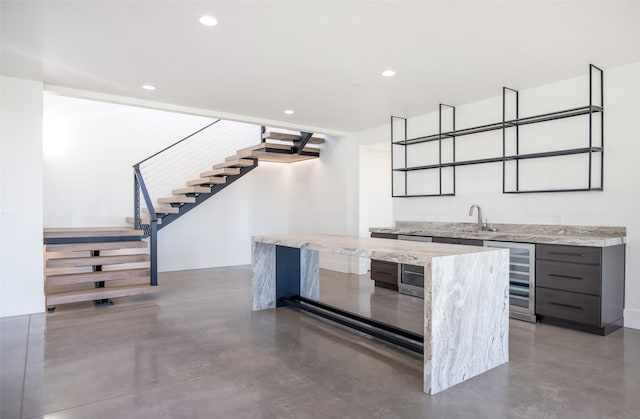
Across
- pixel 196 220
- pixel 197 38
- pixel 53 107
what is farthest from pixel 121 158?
pixel 197 38

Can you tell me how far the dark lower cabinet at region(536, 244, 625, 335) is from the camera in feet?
11.1

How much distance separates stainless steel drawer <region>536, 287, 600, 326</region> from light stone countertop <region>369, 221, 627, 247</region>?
48cm

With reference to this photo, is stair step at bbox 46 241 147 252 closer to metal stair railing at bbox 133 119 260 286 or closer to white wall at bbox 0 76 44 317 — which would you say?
white wall at bbox 0 76 44 317

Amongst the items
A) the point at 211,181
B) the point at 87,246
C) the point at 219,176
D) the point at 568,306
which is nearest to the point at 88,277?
the point at 87,246

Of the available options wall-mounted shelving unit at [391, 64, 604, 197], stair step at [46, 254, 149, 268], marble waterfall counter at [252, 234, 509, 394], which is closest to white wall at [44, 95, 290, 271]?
stair step at [46, 254, 149, 268]

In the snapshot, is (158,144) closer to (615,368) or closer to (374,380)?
(374,380)

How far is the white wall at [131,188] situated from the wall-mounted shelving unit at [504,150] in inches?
127

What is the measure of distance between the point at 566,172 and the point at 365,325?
2699mm

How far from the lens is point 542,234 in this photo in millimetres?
4191

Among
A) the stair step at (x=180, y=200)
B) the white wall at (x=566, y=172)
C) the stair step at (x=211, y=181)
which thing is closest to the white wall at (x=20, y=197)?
the stair step at (x=180, y=200)

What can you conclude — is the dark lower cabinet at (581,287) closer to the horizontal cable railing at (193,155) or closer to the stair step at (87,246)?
the stair step at (87,246)

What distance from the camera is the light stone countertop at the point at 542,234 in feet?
11.5

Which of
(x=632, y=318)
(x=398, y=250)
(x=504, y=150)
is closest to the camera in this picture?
(x=398, y=250)

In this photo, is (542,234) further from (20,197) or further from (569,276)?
(20,197)
